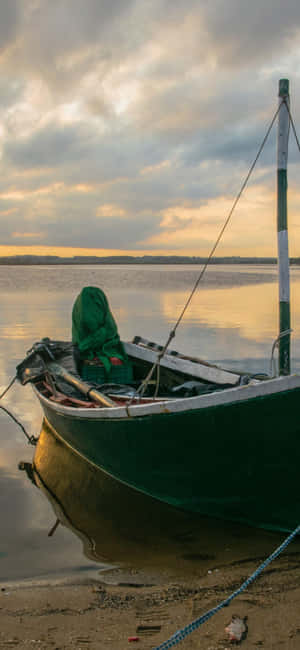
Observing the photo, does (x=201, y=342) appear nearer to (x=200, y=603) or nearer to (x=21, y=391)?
(x=21, y=391)

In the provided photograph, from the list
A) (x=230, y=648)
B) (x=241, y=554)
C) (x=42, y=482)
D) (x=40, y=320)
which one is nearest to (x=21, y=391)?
(x=42, y=482)

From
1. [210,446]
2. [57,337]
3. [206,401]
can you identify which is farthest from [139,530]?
[57,337]

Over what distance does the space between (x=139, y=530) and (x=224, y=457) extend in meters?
1.41

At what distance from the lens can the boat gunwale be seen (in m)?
4.49

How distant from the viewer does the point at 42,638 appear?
366 cm

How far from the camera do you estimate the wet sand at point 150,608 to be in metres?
3.59

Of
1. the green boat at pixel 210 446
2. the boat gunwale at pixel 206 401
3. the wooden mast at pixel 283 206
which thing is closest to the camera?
the boat gunwale at pixel 206 401

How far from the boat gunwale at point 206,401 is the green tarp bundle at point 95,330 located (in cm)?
312

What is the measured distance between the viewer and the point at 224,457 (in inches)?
194

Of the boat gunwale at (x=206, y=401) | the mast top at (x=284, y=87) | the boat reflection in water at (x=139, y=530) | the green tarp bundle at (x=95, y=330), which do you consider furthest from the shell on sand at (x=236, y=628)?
the mast top at (x=284, y=87)

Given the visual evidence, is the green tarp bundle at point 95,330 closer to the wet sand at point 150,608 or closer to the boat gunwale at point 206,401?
the boat gunwale at point 206,401

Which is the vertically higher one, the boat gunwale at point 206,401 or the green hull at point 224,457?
the boat gunwale at point 206,401

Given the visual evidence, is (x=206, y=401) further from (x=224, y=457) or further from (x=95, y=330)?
(x=95, y=330)

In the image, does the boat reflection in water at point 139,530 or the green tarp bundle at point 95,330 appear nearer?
the boat reflection in water at point 139,530
